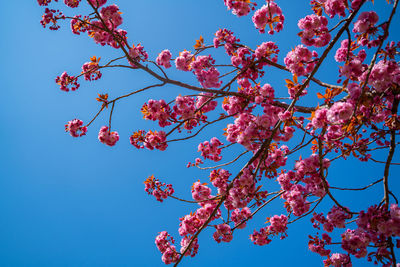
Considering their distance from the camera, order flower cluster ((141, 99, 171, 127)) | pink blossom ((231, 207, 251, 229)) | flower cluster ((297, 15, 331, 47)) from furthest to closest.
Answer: pink blossom ((231, 207, 251, 229)) < flower cluster ((141, 99, 171, 127)) < flower cluster ((297, 15, 331, 47))

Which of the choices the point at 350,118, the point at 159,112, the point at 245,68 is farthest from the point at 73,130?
the point at 350,118

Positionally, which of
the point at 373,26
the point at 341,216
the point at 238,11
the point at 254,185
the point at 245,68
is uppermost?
the point at 238,11

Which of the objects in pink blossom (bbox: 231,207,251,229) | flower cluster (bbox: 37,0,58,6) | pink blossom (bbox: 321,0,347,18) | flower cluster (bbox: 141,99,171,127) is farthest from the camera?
pink blossom (bbox: 231,207,251,229)

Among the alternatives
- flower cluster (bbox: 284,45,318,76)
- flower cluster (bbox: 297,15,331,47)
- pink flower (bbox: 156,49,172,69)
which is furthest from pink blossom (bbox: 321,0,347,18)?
pink flower (bbox: 156,49,172,69)

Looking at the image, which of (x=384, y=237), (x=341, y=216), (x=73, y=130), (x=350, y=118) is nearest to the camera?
(x=350, y=118)

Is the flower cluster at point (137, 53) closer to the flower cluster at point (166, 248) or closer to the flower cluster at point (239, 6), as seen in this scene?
the flower cluster at point (239, 6)

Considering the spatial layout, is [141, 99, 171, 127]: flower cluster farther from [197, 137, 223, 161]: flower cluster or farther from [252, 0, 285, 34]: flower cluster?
[252, 0, 285, 34]: flower cluster

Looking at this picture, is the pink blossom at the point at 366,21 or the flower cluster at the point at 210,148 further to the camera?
the flower cluster at the point at 210,148

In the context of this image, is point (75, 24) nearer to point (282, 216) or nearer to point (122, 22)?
point (122, 22)

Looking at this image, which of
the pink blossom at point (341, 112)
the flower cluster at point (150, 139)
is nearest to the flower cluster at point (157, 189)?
the flower cluster at point (150, 139)

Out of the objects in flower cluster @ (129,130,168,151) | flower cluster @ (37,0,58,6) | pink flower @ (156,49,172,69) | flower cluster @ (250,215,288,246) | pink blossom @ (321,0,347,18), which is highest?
pink flower @ (156,49,172,69)

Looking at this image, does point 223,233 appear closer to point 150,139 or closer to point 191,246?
point 191,246

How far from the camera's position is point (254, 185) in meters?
4.03

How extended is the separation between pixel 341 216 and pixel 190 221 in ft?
8.19
